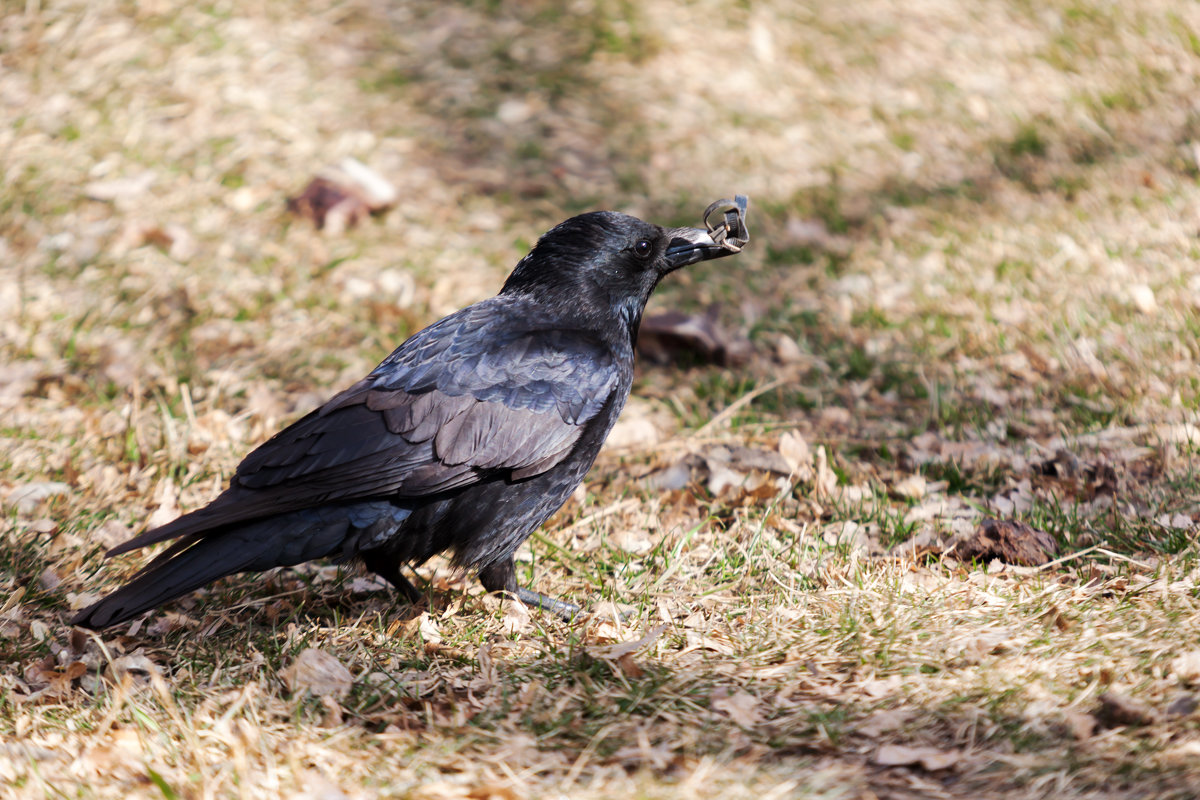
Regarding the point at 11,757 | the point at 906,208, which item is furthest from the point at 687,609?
the point at 906,208

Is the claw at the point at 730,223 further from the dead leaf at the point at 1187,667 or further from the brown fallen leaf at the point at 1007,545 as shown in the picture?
the dead leaf at the point at 1187,667

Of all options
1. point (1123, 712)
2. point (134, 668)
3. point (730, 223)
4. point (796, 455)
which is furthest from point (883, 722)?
point (730, 223)

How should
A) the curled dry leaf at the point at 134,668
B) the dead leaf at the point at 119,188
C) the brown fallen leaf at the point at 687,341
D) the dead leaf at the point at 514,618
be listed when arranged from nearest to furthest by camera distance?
the curled dry leaf at the point at 134,668
the dead leaf at the point at 514,618
the brown fallen leaf at the point at 687,341
the dead leaf at the point at 119,188

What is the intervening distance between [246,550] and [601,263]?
6.06 ft

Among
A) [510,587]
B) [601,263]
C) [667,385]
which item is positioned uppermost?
[601,263]

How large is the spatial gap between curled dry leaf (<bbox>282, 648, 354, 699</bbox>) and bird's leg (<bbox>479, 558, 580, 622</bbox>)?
2.66ft

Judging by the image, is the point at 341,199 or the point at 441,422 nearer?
the point at 441,422

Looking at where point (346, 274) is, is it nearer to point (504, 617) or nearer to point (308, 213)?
point (308, 213)

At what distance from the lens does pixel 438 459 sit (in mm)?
3879

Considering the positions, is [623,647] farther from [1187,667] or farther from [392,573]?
[1187,667]

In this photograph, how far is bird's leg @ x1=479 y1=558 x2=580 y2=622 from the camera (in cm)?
397

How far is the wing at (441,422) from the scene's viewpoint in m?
3.76

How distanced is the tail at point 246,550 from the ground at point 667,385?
0.23 meters

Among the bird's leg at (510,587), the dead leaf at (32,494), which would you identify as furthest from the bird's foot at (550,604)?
the dead leaf at (32,494)
